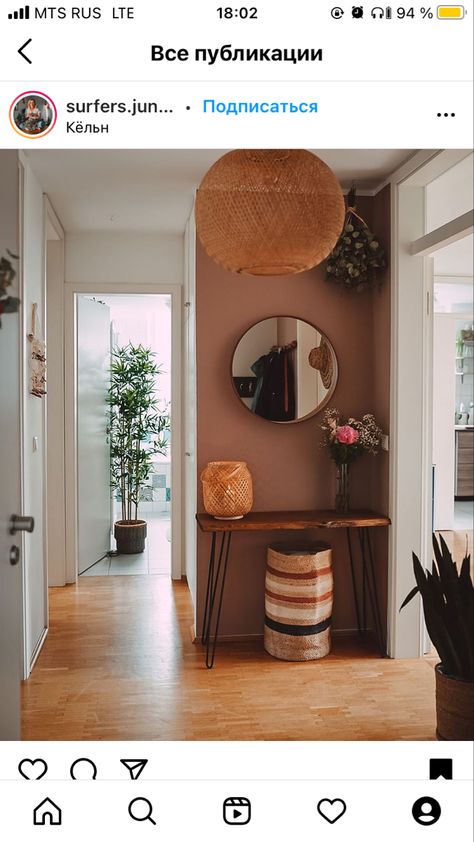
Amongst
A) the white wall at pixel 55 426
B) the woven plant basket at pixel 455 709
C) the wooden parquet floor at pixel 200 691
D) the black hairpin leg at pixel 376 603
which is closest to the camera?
the woven plant basket at pixel 455 709

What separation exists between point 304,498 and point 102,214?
1597mm

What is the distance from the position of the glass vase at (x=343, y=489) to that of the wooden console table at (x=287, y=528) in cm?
3

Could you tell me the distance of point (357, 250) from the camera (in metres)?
2.51

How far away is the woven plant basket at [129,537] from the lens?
446cm

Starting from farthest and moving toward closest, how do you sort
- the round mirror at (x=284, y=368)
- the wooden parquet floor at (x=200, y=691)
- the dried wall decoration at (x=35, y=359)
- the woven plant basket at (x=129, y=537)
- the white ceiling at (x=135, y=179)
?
the woven plant basket at (x=129, y=537)
the round mirror at (x=284, y=368)
the dried wall decoration at (x=35, y=359)
the white ceiling at (x=135, y=179)
the wooden parquet floor at (x=200, y=691)
